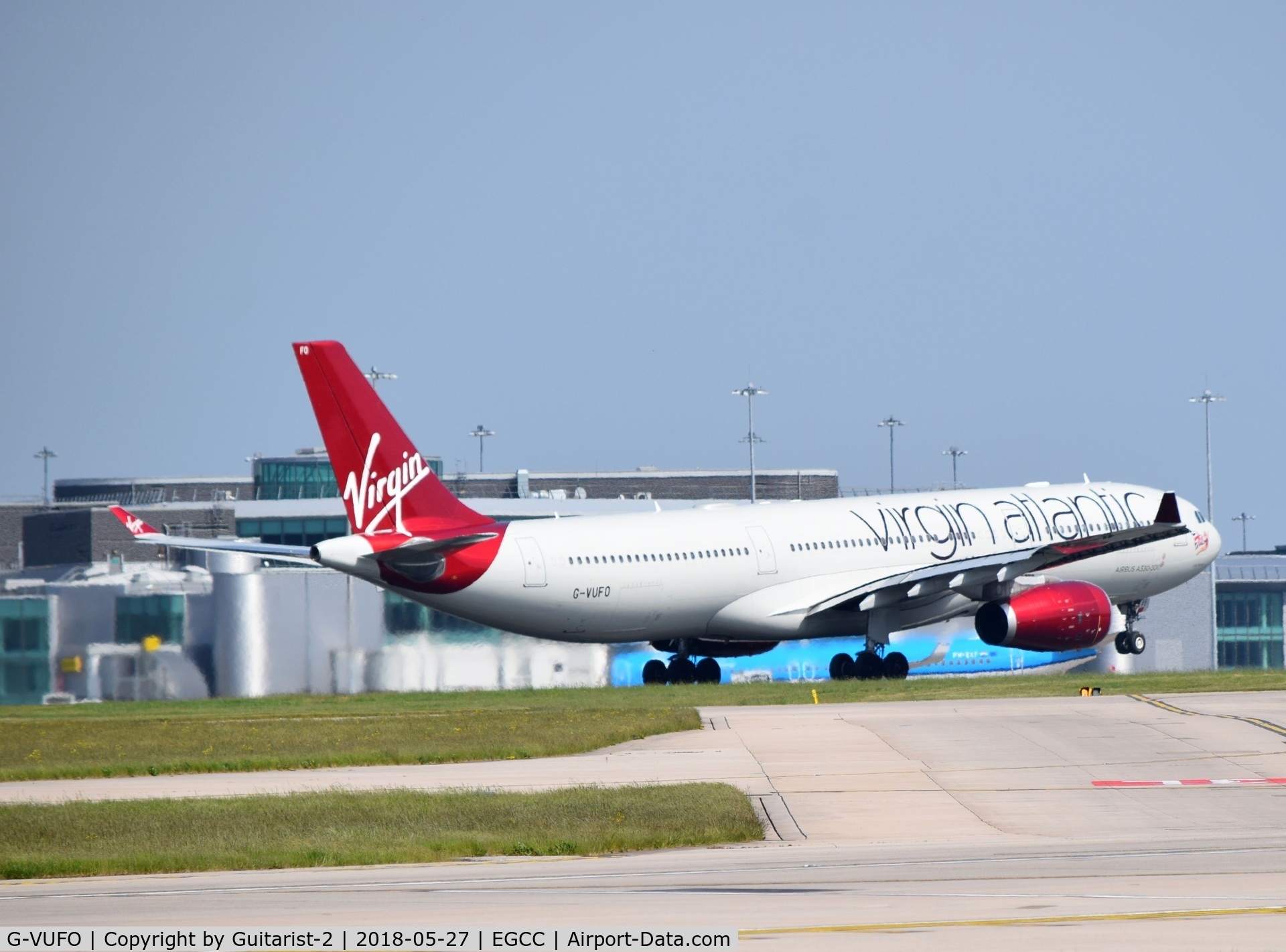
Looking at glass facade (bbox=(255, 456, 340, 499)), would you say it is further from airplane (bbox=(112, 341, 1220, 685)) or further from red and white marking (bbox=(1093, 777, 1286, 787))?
red and white marking (bbox=(1093, 777, 1286, 787))

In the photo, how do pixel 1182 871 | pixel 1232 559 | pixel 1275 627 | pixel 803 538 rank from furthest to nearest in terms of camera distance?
1. pixel 1232 559
2. pixel 1275 627
3. pixel 803 538
4. pixel 1182 871

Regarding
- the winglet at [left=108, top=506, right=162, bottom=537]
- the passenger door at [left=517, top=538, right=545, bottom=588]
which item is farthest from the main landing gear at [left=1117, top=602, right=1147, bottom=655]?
the winglet at [left=108, top=506, right=162, bottom=537]

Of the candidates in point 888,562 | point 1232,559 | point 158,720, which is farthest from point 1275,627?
point 158,720

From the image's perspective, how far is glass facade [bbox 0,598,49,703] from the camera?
4916cm

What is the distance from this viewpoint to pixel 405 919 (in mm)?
14398

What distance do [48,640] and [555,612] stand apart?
15.3 m

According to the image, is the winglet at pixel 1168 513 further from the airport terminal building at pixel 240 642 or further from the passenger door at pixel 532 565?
the passenger door at pixel 532 565

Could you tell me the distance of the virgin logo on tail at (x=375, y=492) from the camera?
40.5 m

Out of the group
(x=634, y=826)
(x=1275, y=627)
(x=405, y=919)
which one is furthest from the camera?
(x=1275, y=627)

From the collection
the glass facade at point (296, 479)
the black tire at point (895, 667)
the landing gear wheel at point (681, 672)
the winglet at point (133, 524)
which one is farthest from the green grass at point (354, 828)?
the glass facade at point (296, 479)

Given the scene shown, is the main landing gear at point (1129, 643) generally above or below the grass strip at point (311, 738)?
above

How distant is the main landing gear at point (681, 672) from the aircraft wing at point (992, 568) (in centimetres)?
435

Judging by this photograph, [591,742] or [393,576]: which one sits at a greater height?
[393,576]

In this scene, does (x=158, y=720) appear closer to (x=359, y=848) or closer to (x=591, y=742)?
(x=591, y=742)
